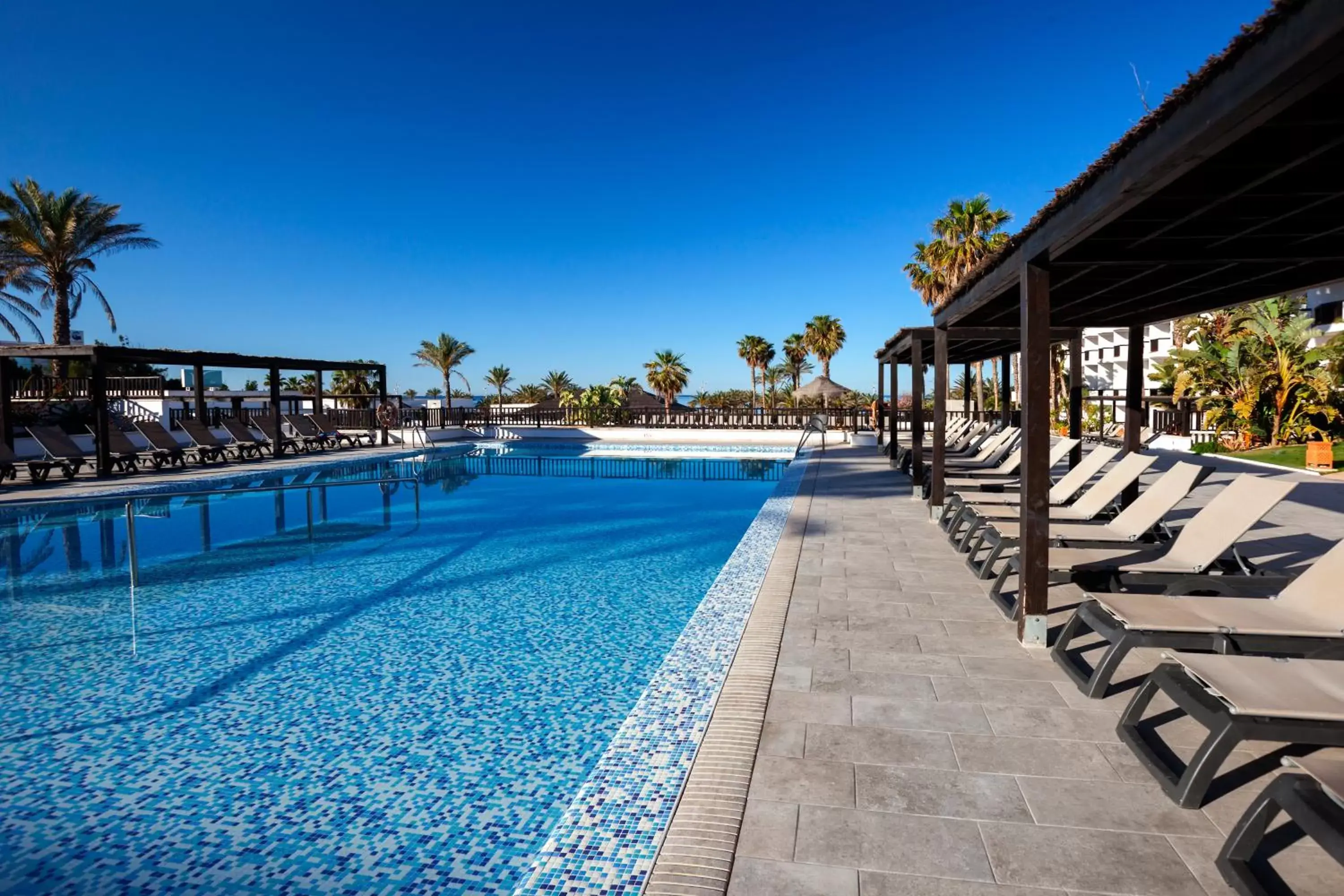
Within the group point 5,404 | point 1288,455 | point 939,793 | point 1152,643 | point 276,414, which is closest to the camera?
point 939,793

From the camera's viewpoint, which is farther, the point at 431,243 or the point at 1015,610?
the point at 431,243

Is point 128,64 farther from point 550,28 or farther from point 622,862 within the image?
point 622,862

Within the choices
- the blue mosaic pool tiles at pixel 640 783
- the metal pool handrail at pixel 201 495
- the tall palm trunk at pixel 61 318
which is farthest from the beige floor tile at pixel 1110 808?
the tall palm trunk at pixel 61 318

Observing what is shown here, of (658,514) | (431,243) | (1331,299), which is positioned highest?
(431,243)

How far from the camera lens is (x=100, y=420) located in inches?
528

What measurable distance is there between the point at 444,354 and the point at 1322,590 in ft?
154

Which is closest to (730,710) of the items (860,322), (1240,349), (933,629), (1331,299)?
(933,629)

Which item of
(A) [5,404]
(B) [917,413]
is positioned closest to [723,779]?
(B) [917,413]

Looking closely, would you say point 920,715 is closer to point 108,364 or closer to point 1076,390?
point 1076,390

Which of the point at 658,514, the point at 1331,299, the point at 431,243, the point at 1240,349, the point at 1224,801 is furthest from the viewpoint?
the point at 431,243

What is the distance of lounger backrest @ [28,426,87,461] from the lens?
12.9 meters

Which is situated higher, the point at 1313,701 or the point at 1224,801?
the point at 1313,701

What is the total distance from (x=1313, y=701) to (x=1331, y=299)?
95.7 ft

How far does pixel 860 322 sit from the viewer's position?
1710 inches
